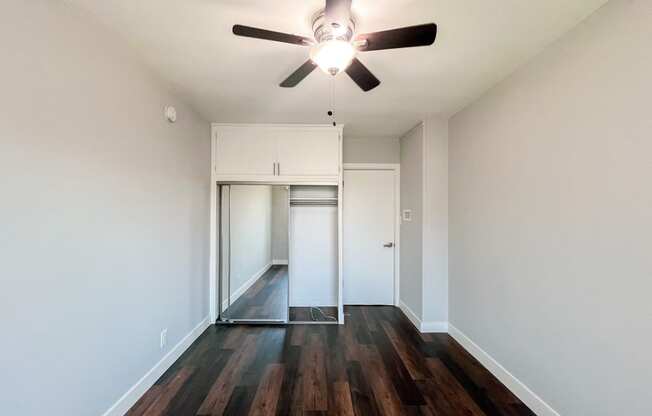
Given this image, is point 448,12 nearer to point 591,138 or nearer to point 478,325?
point 591,138

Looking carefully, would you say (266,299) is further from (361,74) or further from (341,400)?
(361,74)

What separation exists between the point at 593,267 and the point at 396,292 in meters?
2.73

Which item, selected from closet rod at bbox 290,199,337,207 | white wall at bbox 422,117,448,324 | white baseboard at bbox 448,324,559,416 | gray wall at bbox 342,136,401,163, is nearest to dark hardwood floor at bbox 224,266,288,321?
closet rod at bbox 290,199,337,207

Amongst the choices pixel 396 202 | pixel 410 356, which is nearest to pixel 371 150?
pixel 396 202

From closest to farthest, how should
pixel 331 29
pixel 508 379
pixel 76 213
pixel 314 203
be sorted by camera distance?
pixel 331 29, pixel 76 213, pixel 508 379, pixel 314 203

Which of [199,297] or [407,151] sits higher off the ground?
[407,151]

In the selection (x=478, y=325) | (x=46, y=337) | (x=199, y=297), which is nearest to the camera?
(x=46, y=337)

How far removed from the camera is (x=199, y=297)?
3174 mm

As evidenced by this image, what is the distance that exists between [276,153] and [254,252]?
4.30ft

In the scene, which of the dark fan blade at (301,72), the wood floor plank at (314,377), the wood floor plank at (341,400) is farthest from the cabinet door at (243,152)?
the wood floor plank at (341,400)

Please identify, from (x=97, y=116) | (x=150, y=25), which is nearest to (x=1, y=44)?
(x=97, y=116)

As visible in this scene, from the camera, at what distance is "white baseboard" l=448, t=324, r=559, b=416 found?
1.91 meters

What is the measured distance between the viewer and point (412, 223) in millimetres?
3637

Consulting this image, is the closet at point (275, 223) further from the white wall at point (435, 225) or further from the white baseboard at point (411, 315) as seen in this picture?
the white wall at point (435, 225)
